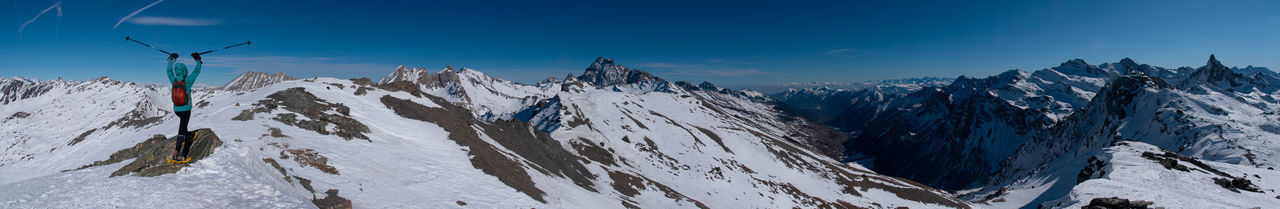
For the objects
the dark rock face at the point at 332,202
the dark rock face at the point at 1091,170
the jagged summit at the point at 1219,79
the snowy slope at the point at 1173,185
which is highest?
the jagged summit at the point at 1219,79

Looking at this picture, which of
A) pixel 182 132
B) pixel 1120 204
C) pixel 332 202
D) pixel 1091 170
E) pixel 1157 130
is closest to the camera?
pixel 182 132

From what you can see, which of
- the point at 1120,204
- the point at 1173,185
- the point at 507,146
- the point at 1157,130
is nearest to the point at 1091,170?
the point at 1173,185

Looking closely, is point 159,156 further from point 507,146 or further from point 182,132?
point 507,146

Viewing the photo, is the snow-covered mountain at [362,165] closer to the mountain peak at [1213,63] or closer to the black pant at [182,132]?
the black pant at [182,132]

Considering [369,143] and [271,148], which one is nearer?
[271,148]

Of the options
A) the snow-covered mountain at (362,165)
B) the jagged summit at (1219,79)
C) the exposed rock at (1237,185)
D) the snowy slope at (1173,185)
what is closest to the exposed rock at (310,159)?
the snow-covered mountain at (362,165)

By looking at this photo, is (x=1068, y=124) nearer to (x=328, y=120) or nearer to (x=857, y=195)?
(x=857, y=195)

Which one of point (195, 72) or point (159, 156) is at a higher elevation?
point (195, 72)

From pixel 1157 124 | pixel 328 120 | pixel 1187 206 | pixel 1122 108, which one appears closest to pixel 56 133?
pixel 328 120
